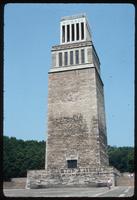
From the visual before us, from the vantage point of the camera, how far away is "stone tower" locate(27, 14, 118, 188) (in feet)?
88.5

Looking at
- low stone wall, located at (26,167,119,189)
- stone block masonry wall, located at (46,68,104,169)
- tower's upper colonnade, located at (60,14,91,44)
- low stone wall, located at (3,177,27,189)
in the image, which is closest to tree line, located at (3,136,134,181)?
low stone wall, located at (3,177,27,189)

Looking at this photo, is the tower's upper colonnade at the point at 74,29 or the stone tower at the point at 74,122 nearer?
the stone tower at the point at 74,122

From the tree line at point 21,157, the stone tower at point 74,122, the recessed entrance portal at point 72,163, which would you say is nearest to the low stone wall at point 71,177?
the stone tower at point 74,122

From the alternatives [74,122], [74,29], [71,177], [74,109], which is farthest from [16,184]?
[74,29]

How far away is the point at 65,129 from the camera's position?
1145 inches

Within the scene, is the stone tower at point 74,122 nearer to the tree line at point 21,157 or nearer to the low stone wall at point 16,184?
the low stone wall at point 16,184

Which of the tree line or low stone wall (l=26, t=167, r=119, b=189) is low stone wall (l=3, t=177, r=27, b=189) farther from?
the tree line

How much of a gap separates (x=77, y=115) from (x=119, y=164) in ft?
96.5

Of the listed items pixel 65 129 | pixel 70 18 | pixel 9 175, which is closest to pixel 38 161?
pixel 9 175

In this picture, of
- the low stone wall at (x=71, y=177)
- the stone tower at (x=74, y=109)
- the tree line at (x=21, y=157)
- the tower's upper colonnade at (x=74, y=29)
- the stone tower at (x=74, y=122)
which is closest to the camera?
the low stone wall at (x=71, y=177)

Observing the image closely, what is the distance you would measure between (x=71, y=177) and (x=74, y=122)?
15.6ft

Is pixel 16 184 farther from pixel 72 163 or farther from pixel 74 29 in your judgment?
pixel 74 29

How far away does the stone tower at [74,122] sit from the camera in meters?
27.0

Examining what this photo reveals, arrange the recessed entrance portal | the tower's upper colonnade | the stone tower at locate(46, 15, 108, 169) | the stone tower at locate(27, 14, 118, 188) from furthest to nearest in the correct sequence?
the tower's upper colonnade, the stone tower at locate(46, 15, 108, 169), the recessed entrance portal, the stone tower at locate(27, 14, 118, 188)
